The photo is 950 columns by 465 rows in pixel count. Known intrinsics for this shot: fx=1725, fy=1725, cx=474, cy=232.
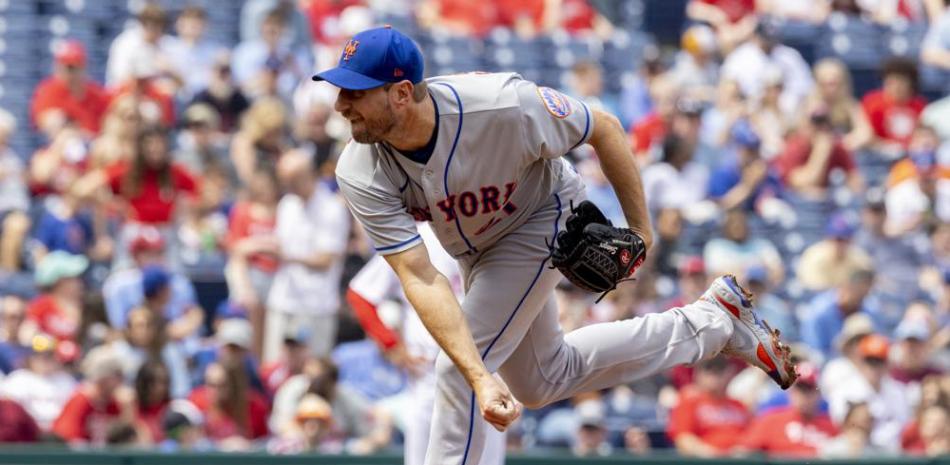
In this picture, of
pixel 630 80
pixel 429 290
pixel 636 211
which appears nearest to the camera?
pixel 429 290

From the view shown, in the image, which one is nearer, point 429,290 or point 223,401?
point 429,290

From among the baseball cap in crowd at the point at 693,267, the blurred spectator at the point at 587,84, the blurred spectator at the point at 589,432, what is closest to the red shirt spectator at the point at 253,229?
the blurred spectator at the point at 589,432

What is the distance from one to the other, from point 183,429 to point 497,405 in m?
3.73

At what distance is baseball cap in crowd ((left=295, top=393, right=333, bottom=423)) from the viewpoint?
7926mm

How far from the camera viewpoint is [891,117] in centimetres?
1109

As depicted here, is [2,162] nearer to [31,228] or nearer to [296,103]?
[31,228]

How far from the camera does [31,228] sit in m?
9.22

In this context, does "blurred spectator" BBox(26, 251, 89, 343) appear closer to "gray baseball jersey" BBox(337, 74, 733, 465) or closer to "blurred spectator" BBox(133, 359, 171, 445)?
"blurred spectator" BBox(133, 359, 171, 445)

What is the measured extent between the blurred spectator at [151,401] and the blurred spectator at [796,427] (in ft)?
9.13

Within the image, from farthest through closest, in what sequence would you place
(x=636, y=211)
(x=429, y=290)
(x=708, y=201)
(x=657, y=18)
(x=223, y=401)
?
(x=657, y=18), (x=708, y=201), (x=223, y=401), (x=636, y=211), (x=429, y=290)

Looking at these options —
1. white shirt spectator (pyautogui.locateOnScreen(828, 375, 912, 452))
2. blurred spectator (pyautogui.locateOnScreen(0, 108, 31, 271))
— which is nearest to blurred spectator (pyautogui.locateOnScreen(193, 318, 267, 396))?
blurred spectator (pyautogui.locateOnScreen(0, 108, 31, 271))

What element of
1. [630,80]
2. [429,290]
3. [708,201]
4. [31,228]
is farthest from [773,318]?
[429,290]

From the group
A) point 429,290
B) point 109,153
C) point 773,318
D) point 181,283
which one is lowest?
point 773,318

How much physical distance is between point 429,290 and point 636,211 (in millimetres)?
802
